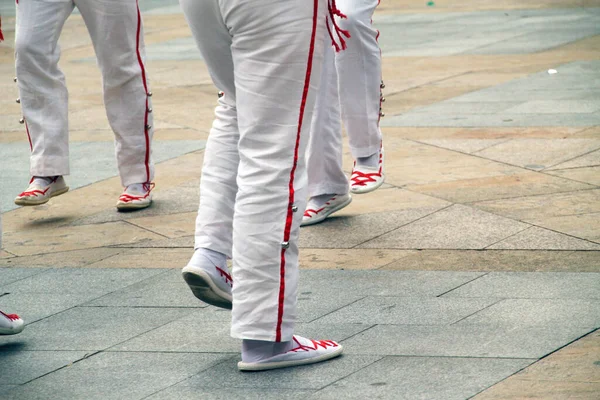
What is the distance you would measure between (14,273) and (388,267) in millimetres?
1465

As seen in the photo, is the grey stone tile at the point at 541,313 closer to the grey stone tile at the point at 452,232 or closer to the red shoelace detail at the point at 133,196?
the grey stone tile at the point at 452,232

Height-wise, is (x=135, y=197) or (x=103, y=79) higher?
(x=103, y=79)

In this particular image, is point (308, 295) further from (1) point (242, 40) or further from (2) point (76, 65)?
(2) point (76, 65)

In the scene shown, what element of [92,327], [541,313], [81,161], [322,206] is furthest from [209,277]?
[81,161]

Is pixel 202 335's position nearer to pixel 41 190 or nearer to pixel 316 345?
pixel 316 345

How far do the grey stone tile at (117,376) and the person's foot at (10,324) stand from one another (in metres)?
0.33

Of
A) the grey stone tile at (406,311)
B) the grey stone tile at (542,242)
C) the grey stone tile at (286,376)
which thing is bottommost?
the grey stone tile at (542,242)

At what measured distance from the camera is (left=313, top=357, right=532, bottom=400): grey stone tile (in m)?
3.01

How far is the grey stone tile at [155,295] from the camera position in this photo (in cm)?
399

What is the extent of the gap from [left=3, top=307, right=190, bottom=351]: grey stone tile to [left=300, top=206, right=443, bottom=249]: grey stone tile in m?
1.04

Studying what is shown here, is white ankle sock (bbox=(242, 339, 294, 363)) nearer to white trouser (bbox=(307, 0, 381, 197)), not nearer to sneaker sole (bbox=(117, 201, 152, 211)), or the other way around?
white trouser (bbox=(307, 0, 381, 197))

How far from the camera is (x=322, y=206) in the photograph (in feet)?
16.7

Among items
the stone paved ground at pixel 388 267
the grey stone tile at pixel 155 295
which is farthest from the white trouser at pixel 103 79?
the grey stone tile at pixel 155 295

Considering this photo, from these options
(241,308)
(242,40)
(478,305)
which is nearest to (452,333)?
(478,305)
